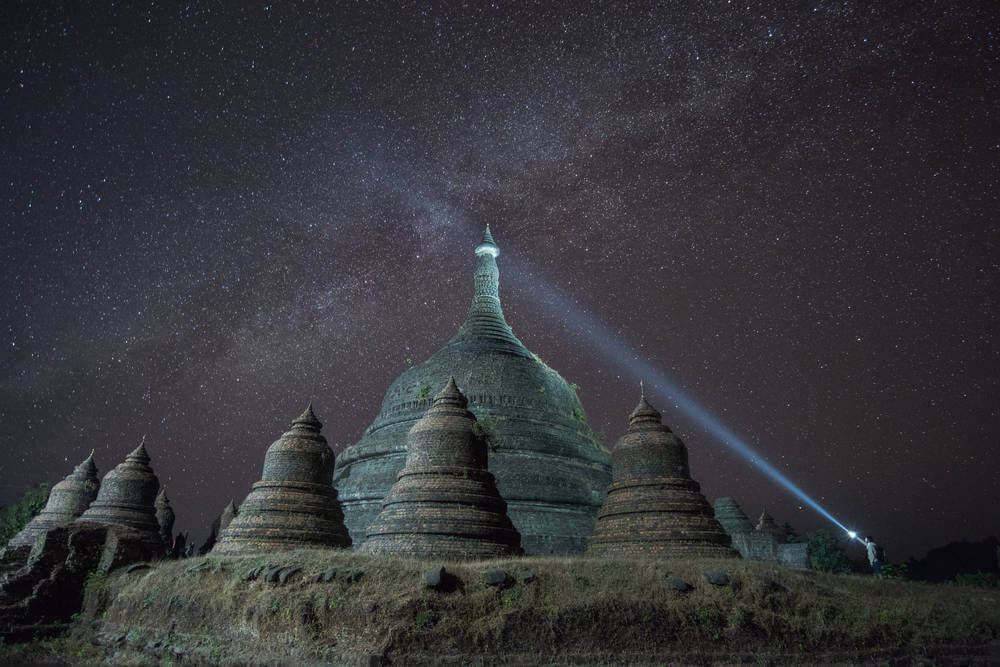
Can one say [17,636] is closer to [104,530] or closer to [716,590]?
[104,530]

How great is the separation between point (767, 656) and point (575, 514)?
47.1 ft

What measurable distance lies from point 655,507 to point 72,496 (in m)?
27.8

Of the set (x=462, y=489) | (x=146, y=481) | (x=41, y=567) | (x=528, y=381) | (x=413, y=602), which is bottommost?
(x=413, y=602)

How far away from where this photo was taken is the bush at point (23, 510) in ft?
137

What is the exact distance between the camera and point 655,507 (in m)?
19.8

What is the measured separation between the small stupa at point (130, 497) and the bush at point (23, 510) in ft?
61.8

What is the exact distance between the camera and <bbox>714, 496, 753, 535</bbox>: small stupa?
35188 mm

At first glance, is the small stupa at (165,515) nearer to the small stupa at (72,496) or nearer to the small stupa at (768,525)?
the small stupa at (72,496)

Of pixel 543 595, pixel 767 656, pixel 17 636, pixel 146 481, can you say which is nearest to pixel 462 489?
pixel 543 595

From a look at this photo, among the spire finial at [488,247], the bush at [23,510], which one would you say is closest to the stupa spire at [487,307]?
the spire finial at [488,247]

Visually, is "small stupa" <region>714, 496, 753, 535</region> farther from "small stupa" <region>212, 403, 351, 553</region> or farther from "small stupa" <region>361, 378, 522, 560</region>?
"small stupa" <region>212, 403, 351, 553</region>

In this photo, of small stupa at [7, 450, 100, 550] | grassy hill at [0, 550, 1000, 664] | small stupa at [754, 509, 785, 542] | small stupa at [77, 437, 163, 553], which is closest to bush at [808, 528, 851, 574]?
small stupa at [754, 509, 785, 542]

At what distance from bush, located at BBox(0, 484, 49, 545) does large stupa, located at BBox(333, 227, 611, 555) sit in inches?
1010

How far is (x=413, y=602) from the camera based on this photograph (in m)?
11.8
